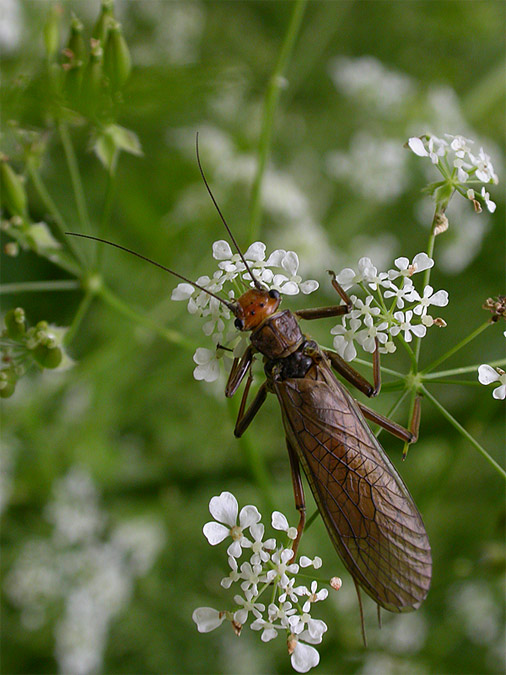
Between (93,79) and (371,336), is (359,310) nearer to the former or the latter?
(371,336)

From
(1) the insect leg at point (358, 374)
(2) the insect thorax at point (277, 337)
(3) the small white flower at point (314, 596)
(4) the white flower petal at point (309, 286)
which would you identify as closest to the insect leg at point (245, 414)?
(2) the insect thorax at point (277, 337)

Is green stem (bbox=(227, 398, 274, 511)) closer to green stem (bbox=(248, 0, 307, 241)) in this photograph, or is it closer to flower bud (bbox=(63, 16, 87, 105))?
green stem (bbox=(248, 0, 307, 241))

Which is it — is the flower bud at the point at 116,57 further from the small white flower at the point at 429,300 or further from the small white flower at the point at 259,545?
the small white flower at the point at 259,545

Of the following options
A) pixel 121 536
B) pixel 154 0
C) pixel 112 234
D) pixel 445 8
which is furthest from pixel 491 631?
pixel 154 0

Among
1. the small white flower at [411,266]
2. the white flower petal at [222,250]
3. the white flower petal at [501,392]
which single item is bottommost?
the white flower petal at [222,250]

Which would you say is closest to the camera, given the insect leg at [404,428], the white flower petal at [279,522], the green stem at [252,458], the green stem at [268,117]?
the white flower petal at [279,522]

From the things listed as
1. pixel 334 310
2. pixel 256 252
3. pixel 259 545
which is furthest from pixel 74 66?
pixel 259 545
